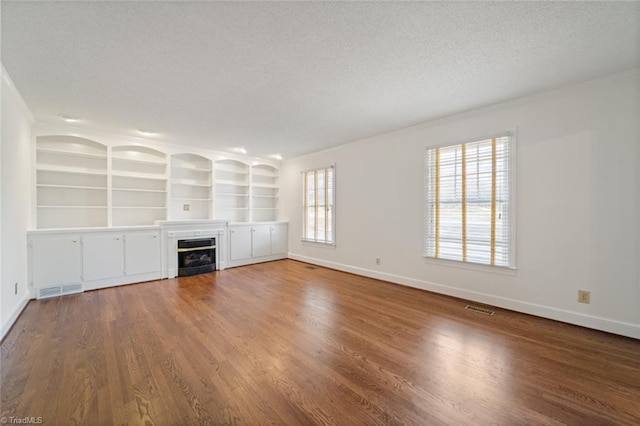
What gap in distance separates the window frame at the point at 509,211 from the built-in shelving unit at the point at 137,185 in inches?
188

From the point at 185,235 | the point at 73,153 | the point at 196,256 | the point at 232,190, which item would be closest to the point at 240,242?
the point at 196,256

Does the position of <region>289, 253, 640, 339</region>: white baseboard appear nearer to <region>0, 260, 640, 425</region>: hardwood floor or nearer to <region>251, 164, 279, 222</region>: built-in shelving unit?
<region>0, 260, 640, 425</region>: hardwood floor

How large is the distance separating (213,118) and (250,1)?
7.81ft

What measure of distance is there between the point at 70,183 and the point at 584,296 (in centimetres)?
723

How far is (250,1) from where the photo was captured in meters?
1.65

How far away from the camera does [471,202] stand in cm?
354

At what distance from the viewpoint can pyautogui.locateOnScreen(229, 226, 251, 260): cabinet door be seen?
225 inches

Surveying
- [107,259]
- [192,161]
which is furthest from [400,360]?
[192,161]

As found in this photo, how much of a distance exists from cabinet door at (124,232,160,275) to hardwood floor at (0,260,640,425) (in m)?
0.97

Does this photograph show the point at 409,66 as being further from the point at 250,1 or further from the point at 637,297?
the point at 637,297

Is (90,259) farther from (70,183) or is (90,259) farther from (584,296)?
(584,296)

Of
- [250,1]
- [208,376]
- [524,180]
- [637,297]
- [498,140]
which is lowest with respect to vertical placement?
[208,376]

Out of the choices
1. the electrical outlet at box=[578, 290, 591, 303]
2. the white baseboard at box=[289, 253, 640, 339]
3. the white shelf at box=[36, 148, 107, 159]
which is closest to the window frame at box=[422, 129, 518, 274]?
Answer: the white baseboard at box=[289, 253, 640, 339]

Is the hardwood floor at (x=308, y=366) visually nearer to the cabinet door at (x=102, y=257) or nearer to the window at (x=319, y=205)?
the cabinet door at (x=102, y=257)
